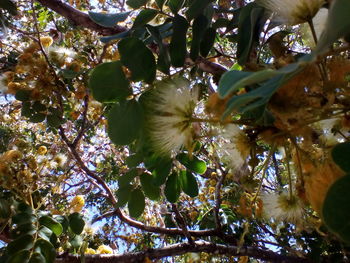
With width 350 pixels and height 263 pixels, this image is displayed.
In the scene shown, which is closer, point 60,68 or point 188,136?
point 188,136

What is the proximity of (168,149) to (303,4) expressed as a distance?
0.44 meters

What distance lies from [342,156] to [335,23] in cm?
25

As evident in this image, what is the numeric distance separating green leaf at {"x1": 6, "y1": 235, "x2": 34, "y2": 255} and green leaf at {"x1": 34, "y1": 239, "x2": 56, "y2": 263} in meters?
0.02

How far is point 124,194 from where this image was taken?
4.52 ft

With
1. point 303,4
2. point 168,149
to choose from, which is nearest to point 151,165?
point 168,149

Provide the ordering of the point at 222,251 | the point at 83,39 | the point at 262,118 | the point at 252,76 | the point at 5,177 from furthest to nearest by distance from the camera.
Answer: the point at 83,39 → the point at 222,251 → the point at 5,177 → the point at 262,118 → the point at 252,76

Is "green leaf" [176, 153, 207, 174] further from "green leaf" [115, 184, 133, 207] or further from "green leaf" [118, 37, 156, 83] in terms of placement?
"green leaf" [118, 37, 156, 83]

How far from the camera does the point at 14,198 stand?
173 centimetres

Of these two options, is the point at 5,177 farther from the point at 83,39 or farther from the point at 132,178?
the point at 83,39

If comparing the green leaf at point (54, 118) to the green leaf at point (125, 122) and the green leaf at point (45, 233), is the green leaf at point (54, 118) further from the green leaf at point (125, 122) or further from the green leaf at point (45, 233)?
the green leaf at point (125, 122)

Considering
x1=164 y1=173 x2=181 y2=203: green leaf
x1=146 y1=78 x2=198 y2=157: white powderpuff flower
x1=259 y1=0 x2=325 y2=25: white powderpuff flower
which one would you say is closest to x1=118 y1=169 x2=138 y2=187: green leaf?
x1=164 y1=173 x2=181 y2=203: green leaf

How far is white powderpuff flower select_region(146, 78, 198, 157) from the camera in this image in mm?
831

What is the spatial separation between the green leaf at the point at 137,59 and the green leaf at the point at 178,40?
0.28 feet

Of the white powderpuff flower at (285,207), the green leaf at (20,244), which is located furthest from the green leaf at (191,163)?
the green leaf at (20,244)
